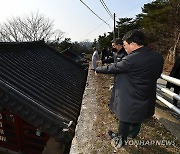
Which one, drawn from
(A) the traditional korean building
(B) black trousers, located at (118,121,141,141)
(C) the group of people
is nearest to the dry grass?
(B) black trousers, located at (118,121,141,141)

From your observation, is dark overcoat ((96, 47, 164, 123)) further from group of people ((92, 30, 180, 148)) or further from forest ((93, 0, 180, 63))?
forest ((93, 0, 180, 63))

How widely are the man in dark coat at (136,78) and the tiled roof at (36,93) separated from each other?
6.12 ft

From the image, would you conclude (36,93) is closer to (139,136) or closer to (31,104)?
(31,104)

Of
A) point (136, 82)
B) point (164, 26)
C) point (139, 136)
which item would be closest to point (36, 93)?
point (139, 136)

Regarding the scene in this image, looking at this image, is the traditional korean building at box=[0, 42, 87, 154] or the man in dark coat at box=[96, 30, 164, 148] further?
Answer: the traditional korean building at box=[0, 42, 87, 154]

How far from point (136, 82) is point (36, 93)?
418 cm

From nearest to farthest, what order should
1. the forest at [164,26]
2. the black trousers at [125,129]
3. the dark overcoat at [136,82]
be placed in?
1. the dark overcoat at [136,82]
2. the black trousers at [125,129]
3. the forest at [164,26]

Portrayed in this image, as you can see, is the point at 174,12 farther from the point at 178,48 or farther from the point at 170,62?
the point at 170,62

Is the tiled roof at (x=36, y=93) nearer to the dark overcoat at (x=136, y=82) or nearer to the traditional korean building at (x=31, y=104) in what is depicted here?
the traditional korean building at (x=31, y=104)

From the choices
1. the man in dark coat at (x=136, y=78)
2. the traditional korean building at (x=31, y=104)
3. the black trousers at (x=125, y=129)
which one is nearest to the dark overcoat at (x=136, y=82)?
the man in dark coat at (x=136, y=78)

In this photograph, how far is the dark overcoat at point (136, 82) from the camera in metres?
2.34

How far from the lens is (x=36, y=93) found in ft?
19.9

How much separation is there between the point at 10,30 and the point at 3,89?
44412 millimetres

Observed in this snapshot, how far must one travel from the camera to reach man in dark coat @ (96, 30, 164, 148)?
7.70 ft
